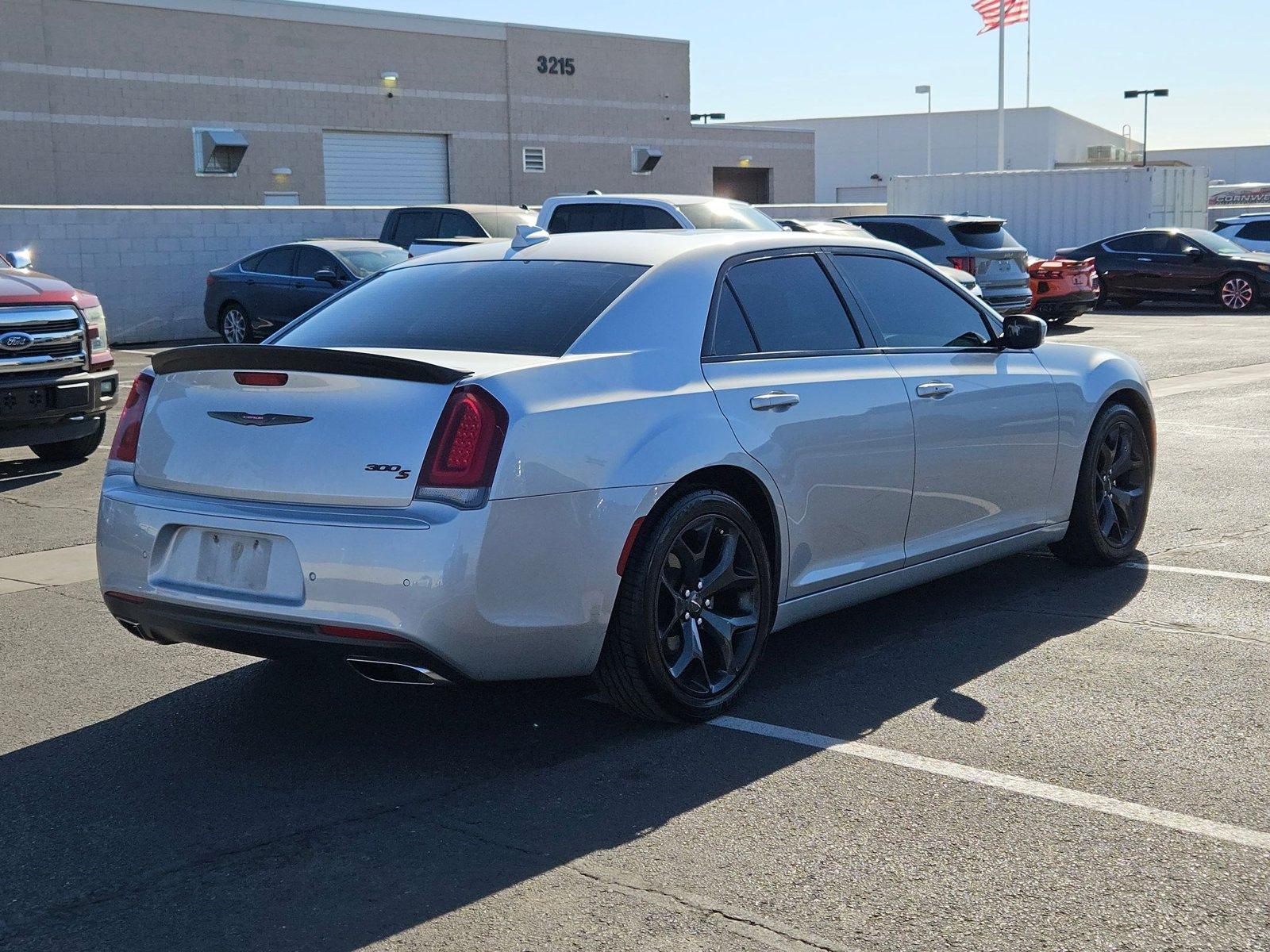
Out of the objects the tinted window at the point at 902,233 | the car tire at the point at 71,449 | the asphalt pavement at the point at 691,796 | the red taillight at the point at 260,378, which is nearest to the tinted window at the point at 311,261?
the tinted window at the point at 902,233

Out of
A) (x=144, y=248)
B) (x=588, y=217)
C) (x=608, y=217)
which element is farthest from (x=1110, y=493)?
(x=144, y=248)

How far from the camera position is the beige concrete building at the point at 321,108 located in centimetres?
3553

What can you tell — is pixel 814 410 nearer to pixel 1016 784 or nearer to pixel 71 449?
pixel 1016 784

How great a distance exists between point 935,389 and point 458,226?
16.2 m

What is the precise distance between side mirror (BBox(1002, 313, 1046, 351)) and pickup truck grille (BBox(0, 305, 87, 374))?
681 cm

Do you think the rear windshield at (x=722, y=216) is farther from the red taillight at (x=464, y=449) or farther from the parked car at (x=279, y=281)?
the red taillight at (x=464, y=449)

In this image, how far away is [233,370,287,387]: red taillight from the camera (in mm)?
4609

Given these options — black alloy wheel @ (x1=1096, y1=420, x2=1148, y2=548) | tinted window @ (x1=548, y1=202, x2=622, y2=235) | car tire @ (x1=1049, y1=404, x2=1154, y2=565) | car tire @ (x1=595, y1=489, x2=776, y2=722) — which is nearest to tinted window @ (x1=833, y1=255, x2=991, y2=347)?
car tire @ (x1=1049, y1=404, x2=1154, y2=565)

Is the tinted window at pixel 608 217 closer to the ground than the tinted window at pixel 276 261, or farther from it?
farther from it

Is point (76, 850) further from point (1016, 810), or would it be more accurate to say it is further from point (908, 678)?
point (908, 678)

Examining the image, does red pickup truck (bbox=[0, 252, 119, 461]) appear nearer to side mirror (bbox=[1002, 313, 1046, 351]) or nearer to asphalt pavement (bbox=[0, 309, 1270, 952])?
asphalt pavement (bbox=[0, 309, 1270, 952])

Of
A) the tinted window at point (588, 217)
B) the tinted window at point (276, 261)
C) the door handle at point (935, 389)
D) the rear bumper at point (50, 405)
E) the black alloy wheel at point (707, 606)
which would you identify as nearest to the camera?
the black alloy wheel at point (707, 606)

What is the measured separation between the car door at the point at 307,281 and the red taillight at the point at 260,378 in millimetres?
15176

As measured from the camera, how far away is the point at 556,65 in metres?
46.5
